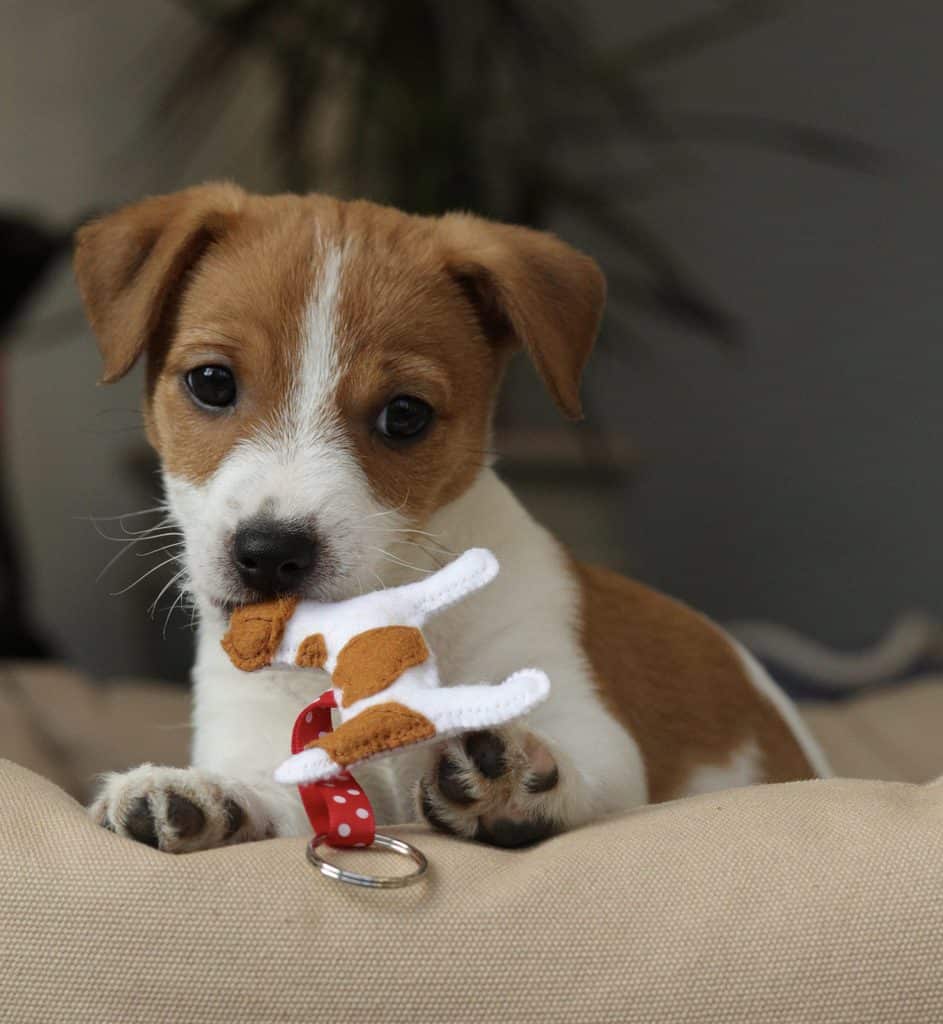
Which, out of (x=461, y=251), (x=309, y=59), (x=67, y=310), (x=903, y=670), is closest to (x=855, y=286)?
(x=903, y=670)

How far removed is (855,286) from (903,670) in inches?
91.8

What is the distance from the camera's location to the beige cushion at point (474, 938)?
1.27m

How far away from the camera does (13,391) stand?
17.9ft

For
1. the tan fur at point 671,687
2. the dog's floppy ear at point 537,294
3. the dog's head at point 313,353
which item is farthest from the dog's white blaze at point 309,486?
the tan fur at point 671,687

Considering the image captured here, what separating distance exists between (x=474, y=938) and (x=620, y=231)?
3711 mm

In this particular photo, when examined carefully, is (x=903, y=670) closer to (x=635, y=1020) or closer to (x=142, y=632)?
(x=142, y=632)

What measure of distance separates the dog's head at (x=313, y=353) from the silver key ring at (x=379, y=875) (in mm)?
321

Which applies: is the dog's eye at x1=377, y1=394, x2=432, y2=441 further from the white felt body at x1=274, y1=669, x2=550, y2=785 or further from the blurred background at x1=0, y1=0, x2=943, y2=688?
the blurred background at x1=0, y1=0, x2=943, y2=688

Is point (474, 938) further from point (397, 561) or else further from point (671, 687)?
point (671, 687)

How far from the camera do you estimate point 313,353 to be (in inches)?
67.3

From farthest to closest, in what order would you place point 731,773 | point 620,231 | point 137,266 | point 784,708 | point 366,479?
1. point 620,231
2. point 784,708
3. point 731,773
4. point 137,266
5. point 366,479

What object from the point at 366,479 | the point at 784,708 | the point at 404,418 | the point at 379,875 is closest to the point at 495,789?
the point at 379,875

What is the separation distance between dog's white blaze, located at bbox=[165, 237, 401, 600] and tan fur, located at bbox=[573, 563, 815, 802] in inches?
19.6

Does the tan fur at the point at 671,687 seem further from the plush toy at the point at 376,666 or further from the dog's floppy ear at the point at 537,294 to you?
the plush toy at the point at 376,666
